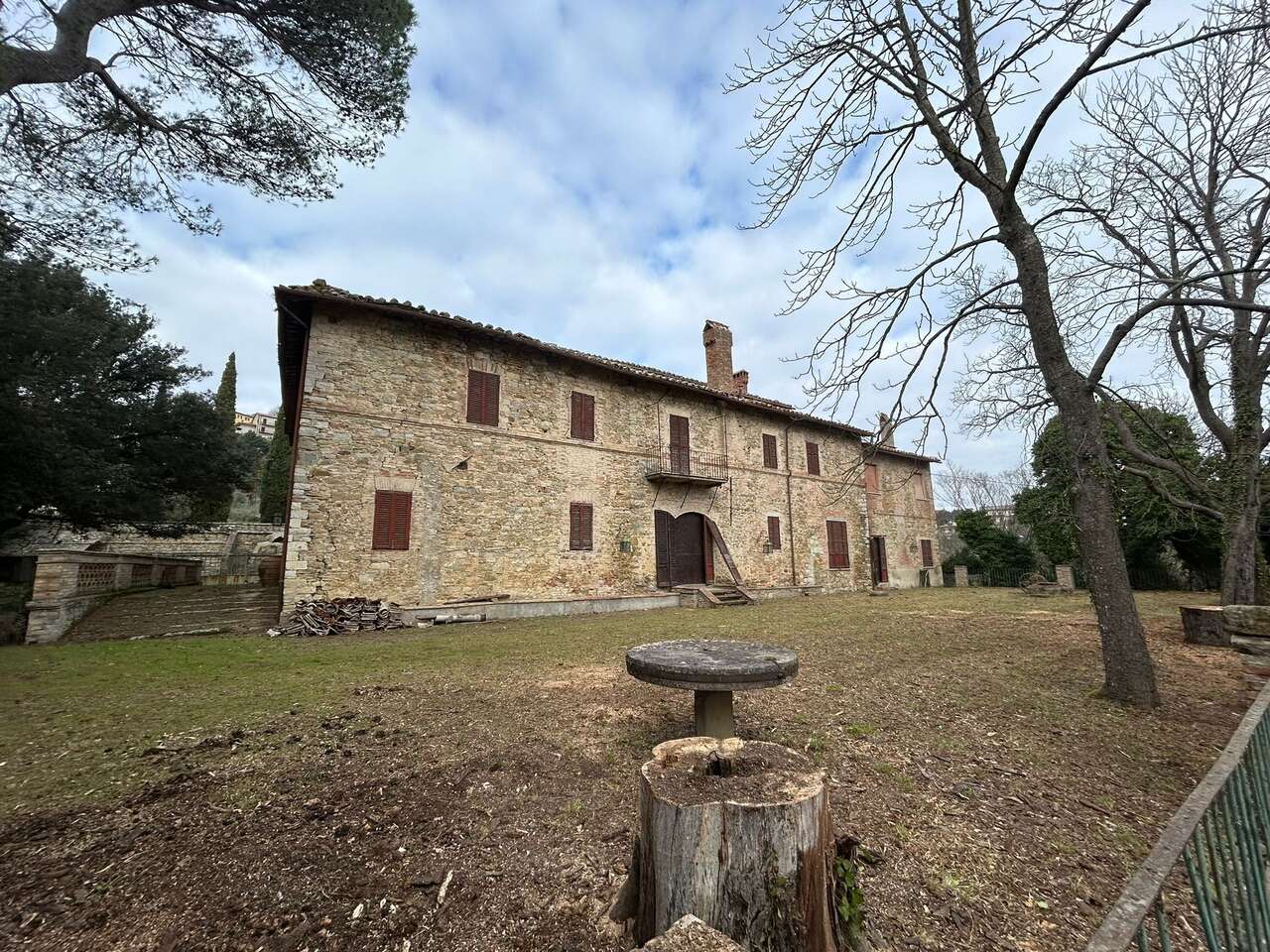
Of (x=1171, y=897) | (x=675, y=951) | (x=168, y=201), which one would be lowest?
(x=1171, y=897)

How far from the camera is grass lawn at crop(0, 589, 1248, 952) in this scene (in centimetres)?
220

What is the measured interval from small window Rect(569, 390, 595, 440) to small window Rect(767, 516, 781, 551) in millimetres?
7152

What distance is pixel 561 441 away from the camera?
1308 centimetres

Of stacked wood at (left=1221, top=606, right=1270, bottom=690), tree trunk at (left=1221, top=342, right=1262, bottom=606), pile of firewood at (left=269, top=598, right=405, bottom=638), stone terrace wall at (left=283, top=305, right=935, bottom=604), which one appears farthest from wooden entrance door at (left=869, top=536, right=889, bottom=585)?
pile of firewood at (left=269, top=598, right=405, bottom=638)

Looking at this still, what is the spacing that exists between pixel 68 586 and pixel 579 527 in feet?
32.0

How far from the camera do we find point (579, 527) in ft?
43.2

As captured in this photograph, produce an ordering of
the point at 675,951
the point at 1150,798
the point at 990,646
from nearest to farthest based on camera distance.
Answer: the point at 675,951, the point at 1150,798, the point at 990,646

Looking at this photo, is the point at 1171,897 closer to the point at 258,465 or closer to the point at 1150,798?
the point at 1150,798

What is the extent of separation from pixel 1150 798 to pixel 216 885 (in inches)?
206

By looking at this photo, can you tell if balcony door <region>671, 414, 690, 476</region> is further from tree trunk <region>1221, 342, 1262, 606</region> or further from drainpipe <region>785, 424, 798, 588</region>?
tree trunk <region>1221, 342, 1262, 606</region>

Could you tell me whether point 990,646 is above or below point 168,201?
below

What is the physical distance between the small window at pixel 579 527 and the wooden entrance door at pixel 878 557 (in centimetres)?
1339

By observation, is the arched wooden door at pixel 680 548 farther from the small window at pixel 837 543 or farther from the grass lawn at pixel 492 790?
the grass lawn at pixel 492 790

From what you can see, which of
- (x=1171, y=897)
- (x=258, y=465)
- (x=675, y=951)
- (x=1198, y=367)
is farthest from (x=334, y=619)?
(x=258, y=465)
